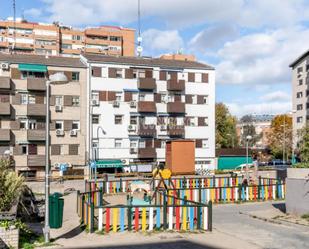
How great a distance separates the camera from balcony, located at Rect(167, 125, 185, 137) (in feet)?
199

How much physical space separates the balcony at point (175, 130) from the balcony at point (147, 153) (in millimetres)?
2892

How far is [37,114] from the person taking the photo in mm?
54312

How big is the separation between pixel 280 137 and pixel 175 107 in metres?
41.6

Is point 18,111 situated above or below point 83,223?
above

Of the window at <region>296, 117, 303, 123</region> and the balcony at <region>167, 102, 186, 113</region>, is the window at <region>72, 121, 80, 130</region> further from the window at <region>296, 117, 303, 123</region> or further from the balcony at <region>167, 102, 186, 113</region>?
the window at <region>296, 117, 303, 123</region>

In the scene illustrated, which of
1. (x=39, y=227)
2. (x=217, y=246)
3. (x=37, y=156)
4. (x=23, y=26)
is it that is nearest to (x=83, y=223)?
(x=39, y=227)

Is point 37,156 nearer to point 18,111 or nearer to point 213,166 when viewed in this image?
point 18,111

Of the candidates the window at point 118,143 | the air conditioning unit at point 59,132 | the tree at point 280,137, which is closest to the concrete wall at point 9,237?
the air conditioning unit at point 59,132

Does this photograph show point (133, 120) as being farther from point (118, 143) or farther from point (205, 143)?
point (205, 143)

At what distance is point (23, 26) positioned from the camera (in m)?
96.1

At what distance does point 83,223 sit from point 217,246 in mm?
4988

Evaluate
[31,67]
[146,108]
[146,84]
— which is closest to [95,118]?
[146,108]

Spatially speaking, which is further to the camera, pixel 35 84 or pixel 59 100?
pixel 59 100

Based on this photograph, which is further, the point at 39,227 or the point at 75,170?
the point at 75,170
